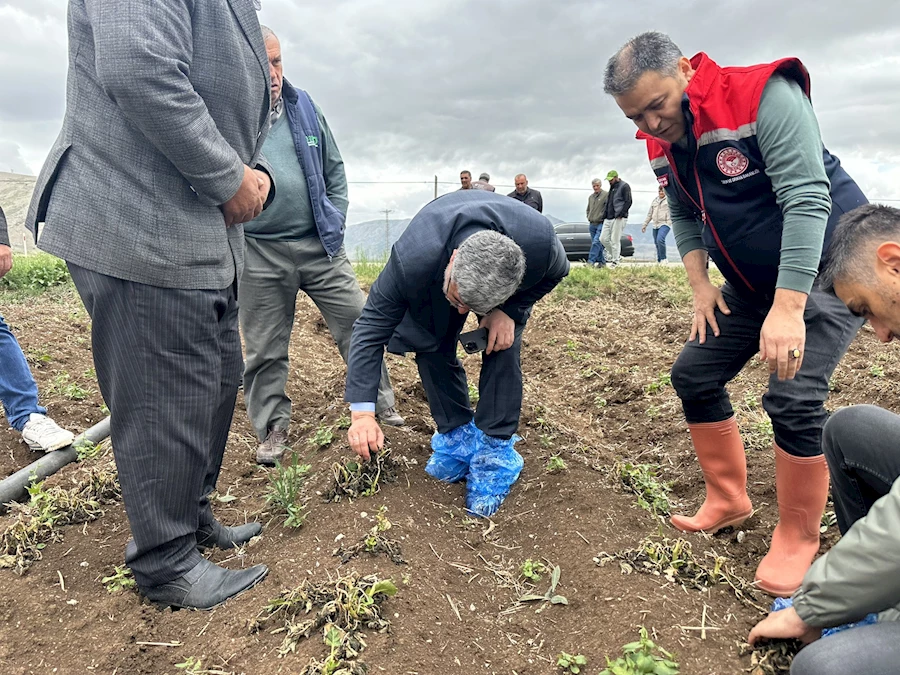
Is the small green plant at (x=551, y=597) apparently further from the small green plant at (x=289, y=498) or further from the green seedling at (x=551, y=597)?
the small green plant at (x=289, y=498)

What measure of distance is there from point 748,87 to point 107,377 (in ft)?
7.12

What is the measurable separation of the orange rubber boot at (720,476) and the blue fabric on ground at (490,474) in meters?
0.73

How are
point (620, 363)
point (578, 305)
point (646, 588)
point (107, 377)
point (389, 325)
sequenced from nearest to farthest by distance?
point (107, 377) < point (646, 588) < point (389, 325) < point (620, 363) < point (578, 305)

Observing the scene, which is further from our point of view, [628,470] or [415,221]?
[628,470]

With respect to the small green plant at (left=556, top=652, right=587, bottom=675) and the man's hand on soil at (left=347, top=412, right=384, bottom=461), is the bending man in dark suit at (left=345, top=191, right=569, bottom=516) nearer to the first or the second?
the man's hand on soil at (left=347, top=412, right=384, bottom=461)

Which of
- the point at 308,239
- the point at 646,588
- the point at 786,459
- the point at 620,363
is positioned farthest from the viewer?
the point at 620,363

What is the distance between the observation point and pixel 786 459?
87.5 inches

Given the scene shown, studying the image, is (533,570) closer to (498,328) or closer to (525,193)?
(498,328)

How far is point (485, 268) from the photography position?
222 cm

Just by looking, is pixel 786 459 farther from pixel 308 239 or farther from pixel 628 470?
pixel 308 239

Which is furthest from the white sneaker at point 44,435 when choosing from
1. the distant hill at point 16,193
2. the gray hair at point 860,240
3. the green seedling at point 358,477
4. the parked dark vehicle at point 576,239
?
the distant hill at point 16,193

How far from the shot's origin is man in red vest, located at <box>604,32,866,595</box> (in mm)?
1965

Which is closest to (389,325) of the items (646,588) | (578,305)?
(646,588)

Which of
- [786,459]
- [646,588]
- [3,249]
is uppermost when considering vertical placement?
[3,249]
